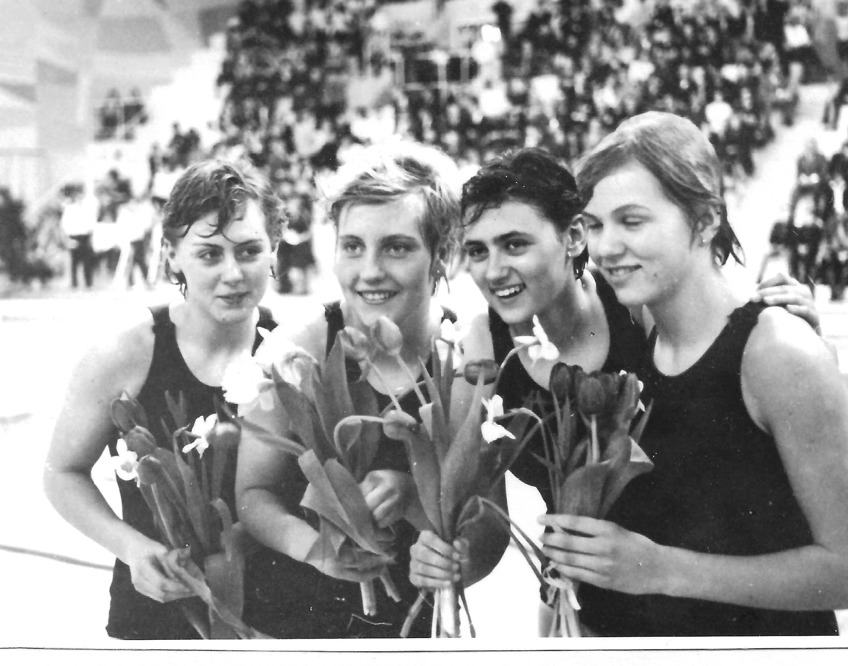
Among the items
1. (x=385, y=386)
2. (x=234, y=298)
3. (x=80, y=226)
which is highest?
(x=80, y=226)

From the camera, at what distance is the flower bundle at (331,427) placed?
115 cm

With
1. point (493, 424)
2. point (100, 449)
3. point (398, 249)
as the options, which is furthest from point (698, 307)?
point (100, 449)

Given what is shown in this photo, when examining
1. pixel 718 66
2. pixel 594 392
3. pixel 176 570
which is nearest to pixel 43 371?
pixel 176 570

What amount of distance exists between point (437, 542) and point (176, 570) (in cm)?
43

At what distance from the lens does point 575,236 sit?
1142 millimetres

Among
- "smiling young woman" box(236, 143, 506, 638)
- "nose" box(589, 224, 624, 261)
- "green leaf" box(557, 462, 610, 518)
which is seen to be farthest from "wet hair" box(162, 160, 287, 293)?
"green leaf" box(557, 462, 610, 518)

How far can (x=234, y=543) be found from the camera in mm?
1266

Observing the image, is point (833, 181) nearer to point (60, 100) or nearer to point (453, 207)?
point (453, 207)

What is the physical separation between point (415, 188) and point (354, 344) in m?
0.24

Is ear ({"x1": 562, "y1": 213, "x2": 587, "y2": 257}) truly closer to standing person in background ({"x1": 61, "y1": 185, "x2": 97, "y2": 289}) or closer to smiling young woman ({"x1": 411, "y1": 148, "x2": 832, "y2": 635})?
smiling young woman ({"x1": 411, "y1": 148, "x2": 832, "y2": 635})

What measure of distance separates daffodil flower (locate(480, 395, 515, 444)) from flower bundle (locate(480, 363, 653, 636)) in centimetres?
6

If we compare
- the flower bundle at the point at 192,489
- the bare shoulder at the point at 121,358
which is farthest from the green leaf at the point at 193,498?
the bare shoulder at the point at 121,358

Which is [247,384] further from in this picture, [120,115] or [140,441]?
[120,115]

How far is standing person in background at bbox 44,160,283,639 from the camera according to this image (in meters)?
1.24
